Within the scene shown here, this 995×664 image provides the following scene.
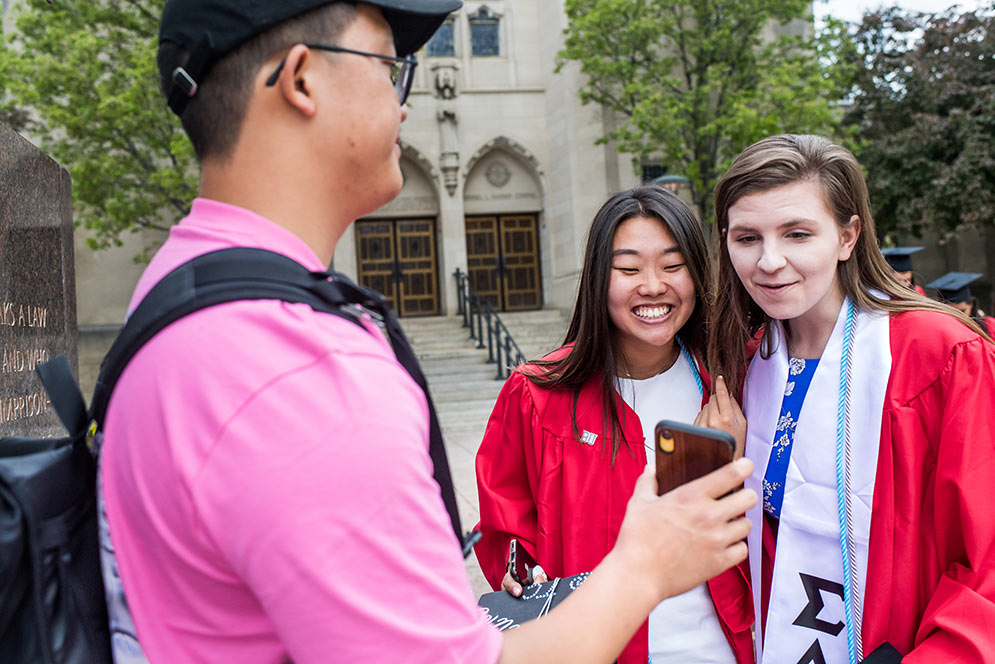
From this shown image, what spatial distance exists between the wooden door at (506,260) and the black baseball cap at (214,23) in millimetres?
20437

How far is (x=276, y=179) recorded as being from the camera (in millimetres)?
1097

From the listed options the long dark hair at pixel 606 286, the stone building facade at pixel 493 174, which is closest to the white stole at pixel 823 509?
the long dark hair at pixel 606 286

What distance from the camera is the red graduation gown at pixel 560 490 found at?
92.4 inches

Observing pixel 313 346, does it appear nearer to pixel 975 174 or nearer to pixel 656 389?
pixel 656 389

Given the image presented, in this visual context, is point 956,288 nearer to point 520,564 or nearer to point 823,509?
point 823,509

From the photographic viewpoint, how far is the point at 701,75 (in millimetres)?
17500

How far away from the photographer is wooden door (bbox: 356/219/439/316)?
837 inches

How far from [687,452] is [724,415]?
1.28 m

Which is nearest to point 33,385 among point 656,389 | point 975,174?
point 656,389

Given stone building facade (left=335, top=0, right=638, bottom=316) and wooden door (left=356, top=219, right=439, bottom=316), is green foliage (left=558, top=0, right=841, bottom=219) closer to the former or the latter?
stone building facade (left=335, top=0, right=638, bottom=316)

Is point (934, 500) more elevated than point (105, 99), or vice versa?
point (105, 99)

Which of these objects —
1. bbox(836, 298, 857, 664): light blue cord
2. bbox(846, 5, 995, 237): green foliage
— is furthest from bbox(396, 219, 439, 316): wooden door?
bbox(836, 298, 857, 664): light blue cord

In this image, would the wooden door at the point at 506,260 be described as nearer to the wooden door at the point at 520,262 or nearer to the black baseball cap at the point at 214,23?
the wooden door at the point at 520,262

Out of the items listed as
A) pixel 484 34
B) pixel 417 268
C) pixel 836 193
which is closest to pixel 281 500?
pixel 836 193
